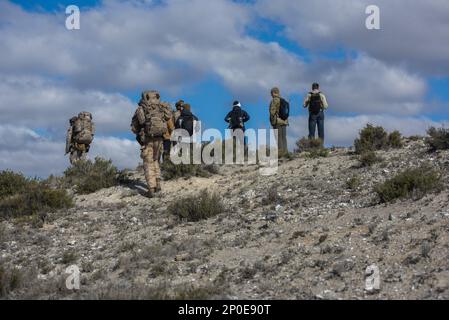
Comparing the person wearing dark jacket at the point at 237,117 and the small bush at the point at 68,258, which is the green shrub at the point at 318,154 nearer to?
the person wearing dark jacket at the point at 237,117

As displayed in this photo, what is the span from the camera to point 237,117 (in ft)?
57.8

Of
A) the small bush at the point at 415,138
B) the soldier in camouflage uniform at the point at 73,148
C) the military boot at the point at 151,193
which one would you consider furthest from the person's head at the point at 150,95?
the small bush at the point at 415,138

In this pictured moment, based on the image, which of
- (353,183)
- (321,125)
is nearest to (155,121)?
(353,183)

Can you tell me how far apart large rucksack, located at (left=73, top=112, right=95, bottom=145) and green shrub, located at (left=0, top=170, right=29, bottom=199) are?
10.8 feet

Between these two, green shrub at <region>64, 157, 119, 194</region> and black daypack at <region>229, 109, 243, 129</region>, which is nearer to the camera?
green shrub at <region>64, 157, 119, 194</region>

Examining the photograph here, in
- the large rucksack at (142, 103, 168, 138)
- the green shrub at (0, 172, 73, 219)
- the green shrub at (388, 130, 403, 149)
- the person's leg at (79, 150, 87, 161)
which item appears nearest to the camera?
the large rucksack at (142, 103, 168, 138)

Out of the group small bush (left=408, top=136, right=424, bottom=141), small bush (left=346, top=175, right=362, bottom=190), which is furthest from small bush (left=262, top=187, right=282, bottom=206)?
small bush (left=408, top=136, right=424, bottom=141)

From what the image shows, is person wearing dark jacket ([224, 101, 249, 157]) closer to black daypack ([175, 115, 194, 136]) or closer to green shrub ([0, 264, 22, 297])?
black daypack ([175, 115, 194, 136])

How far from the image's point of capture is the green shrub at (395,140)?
1586cm

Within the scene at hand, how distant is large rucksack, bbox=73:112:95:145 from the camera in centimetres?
1997

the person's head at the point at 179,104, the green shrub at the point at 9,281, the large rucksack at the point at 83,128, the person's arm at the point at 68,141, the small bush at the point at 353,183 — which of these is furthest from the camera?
the person's arm at the point at 68,141

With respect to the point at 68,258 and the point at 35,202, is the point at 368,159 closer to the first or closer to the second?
the point at 68,258
